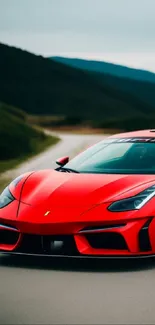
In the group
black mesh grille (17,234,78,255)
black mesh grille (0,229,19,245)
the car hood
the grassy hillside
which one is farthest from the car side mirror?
the grassy hillside

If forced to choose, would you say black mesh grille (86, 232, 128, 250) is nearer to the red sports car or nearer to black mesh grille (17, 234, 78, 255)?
the red sports car

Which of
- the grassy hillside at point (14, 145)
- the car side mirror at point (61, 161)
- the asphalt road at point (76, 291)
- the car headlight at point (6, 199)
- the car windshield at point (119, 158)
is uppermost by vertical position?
the car windshield at point (119, 158)

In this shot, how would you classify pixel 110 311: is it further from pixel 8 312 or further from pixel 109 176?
pixel 109 176

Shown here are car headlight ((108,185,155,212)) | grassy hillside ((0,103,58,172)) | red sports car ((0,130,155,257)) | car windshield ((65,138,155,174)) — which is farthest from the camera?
grassy hillside ((0,103,58,172))

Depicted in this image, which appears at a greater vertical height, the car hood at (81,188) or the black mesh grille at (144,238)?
the car hood at (81,188)

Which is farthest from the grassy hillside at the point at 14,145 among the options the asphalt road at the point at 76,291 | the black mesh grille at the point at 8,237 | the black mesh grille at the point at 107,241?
the black mesh grille at the point at 107,241

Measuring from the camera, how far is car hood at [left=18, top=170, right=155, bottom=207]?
857cm

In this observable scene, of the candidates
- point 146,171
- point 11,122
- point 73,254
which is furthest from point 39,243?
point 11,122

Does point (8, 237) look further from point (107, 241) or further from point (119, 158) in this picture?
point (119, 158)

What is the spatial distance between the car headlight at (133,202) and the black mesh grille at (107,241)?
0.77 ft

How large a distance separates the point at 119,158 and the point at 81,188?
3.45 feet

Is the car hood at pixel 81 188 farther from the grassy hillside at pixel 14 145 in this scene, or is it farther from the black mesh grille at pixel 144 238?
the grassy hillside at pixel 14 145

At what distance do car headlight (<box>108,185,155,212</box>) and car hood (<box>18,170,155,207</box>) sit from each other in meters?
0.05

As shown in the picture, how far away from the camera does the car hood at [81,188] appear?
8.57m
